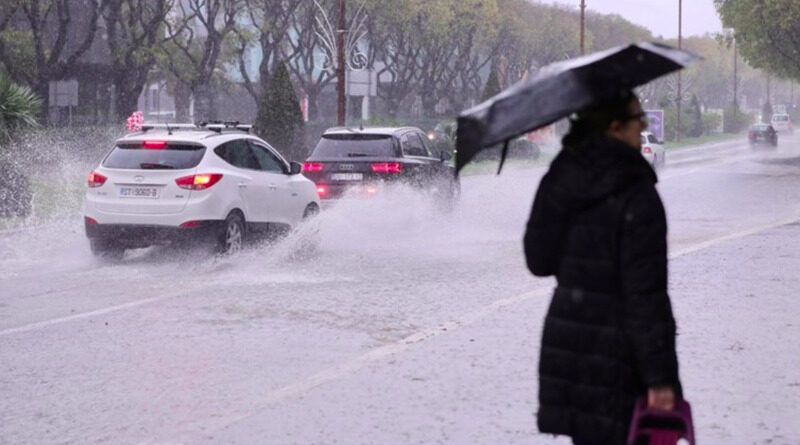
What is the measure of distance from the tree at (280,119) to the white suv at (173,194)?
24.0 meters

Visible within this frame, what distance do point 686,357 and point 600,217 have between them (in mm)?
5359

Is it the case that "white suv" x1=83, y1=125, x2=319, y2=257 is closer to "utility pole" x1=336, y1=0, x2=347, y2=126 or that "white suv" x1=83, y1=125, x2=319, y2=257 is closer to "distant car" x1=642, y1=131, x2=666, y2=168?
"utility pole" x1=336, y1=0, x2=347, y2=126

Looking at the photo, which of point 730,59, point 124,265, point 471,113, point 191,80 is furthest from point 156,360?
point 730,59

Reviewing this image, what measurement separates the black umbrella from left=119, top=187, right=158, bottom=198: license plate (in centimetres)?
1116

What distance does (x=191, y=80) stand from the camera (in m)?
59.6

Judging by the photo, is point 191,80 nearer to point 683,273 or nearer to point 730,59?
point 683,273

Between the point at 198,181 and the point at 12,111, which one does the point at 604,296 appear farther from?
the point at 12,111

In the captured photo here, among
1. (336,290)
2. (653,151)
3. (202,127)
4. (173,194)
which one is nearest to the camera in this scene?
(336,290)

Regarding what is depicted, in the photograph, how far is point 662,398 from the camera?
163 inches

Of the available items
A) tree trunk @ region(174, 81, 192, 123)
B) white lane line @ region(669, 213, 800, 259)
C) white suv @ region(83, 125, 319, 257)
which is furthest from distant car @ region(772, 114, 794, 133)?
white suv @ region(83, 125, 319, 257)

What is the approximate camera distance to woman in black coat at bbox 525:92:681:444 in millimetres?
4133

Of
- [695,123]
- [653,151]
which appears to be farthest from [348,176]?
[695,123]

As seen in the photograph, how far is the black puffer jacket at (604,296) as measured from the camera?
413 centimetres

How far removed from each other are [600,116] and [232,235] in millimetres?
11606
